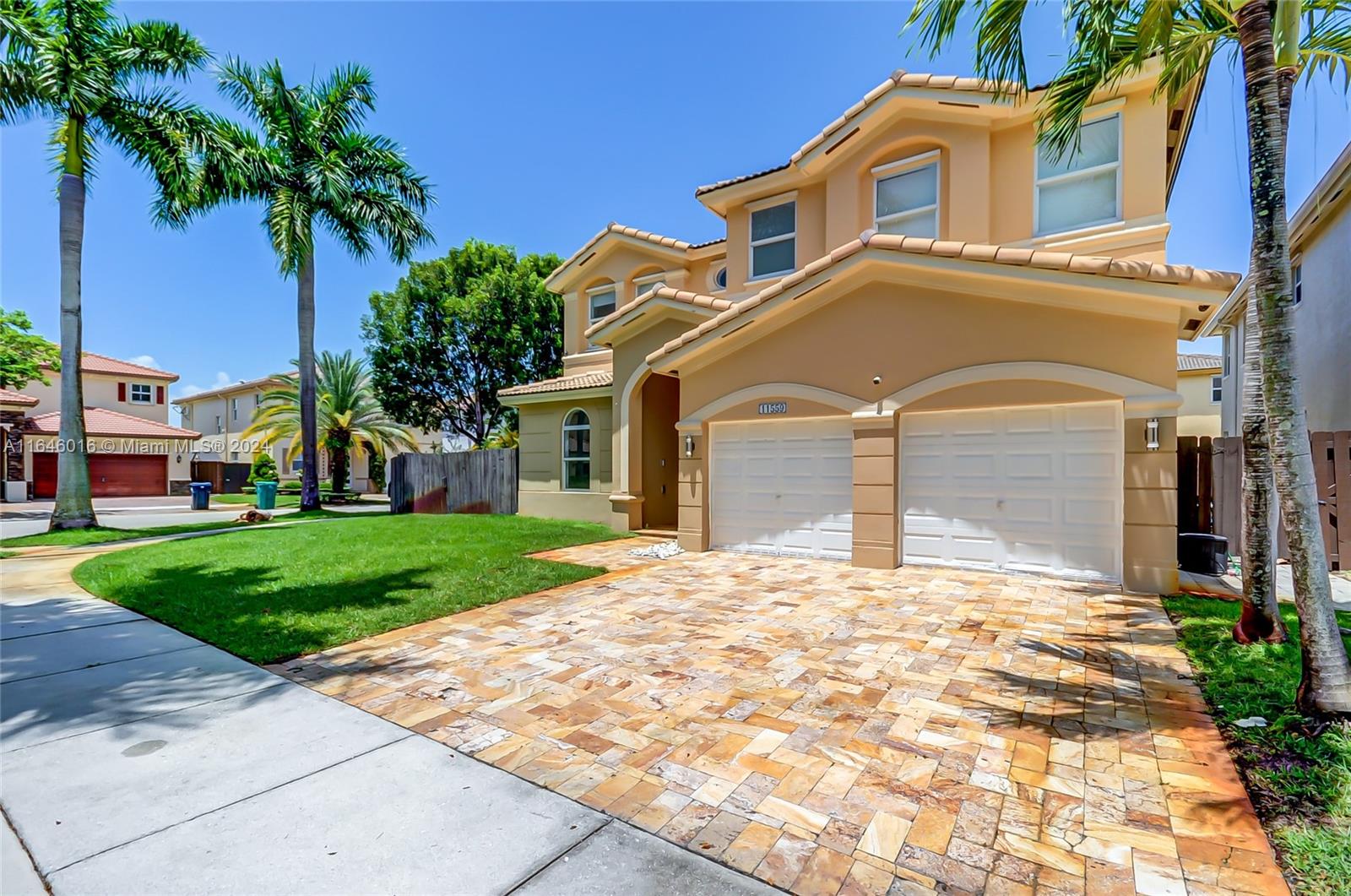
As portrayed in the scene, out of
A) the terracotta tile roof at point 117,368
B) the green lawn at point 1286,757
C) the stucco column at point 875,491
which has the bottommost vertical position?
the green lawn at point 1286,757

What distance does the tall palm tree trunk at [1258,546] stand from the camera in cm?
524

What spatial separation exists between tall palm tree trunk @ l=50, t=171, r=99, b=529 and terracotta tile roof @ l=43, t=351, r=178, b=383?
90.7ft

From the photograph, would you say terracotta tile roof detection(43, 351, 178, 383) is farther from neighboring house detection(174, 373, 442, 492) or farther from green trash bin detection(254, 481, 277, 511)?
green trash bin detection(254, 481, 277, 511)

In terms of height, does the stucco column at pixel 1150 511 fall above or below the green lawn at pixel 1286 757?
above

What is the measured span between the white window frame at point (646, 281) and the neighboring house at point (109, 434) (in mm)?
27870

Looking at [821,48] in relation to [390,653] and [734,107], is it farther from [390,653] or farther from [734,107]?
[390,653]

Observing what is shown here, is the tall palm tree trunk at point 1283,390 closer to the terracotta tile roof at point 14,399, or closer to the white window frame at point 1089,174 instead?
the white window frame at point 1089,174

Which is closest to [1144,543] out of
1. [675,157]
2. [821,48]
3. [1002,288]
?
[1002,288]

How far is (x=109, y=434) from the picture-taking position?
31141 millimetres

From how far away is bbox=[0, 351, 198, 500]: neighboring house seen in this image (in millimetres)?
28953

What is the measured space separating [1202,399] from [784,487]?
973 inches

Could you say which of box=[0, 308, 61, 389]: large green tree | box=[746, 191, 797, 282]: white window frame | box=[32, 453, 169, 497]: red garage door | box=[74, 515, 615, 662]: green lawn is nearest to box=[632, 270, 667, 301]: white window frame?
box=[746, 191, 797, 282]: white window frame

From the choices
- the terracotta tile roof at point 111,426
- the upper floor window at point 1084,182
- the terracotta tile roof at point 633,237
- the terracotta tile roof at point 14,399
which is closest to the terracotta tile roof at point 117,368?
the terracotta tile roof at point 111,426

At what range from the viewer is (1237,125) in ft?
18.7
